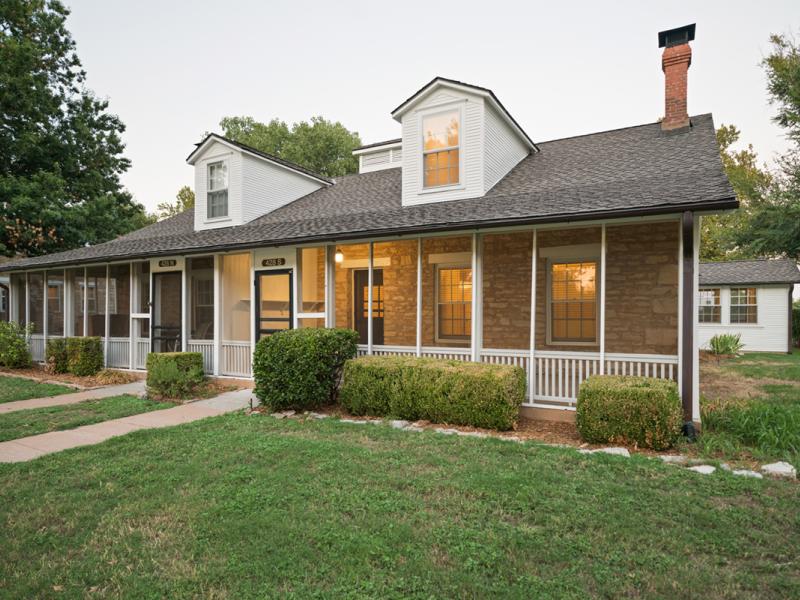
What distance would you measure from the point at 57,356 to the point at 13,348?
1891 millimetres

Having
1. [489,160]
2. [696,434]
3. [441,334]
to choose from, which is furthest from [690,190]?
[441,334]

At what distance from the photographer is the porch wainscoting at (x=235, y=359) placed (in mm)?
9742

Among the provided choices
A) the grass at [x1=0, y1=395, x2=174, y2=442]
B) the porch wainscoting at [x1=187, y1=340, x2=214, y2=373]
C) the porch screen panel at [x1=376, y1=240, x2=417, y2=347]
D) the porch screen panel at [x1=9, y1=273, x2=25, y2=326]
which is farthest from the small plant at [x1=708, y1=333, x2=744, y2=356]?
the porch screen panel at [x1=9, y1=273, x2=25, y2=326]

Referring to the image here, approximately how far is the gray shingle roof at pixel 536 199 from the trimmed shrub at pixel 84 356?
2.11m

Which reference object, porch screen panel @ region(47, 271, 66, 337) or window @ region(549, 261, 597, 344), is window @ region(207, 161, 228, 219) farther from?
window @ region(549, 261, 597, 344)

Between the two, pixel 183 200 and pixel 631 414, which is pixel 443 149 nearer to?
pixel 631 414

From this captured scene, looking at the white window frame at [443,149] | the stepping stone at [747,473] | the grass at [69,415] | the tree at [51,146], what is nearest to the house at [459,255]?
the white window frame at [443,149]

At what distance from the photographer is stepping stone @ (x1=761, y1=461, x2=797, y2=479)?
4.17 metres

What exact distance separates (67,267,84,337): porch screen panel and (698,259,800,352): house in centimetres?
2159

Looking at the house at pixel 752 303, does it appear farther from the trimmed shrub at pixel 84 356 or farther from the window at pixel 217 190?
the trimmed shrub at pixel 84 356

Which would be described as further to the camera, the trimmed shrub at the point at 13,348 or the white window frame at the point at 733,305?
the white window frame at the point at 733,305

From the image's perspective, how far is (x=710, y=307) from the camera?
18016mm

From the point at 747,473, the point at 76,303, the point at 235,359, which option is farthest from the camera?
the point at 76,303

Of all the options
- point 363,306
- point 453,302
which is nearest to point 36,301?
point 363,306
